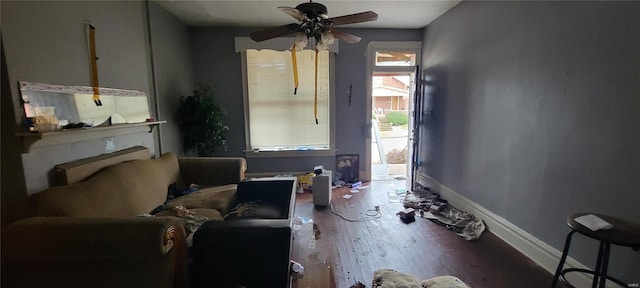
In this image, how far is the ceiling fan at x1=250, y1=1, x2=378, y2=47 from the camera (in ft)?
7.06

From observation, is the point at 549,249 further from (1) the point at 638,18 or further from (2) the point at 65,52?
(2) the point at 65,52

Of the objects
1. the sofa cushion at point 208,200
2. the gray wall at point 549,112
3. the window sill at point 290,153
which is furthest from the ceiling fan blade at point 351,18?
the window sill at point 290,153

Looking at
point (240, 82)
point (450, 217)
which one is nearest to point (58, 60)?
point (240, 82)

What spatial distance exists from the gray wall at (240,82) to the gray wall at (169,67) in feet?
1.01

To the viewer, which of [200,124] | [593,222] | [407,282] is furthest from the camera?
[200,124]

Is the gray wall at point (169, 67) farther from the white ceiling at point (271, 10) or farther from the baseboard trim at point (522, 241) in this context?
the baseboard trim at point (522, 241)

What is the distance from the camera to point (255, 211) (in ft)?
7.89

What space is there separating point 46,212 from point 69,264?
0.36 meters

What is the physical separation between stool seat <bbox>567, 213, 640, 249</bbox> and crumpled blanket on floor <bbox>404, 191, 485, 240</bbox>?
49.5 inches

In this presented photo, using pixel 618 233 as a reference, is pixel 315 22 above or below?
above

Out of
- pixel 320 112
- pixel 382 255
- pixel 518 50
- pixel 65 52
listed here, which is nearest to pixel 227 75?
pixel 320 112

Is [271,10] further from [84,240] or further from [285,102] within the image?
[84,240]

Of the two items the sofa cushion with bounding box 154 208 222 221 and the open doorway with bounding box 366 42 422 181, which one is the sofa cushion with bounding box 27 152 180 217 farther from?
the open doorway with bounding box 366 42 422 181

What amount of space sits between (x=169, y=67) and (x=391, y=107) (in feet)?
18.1
